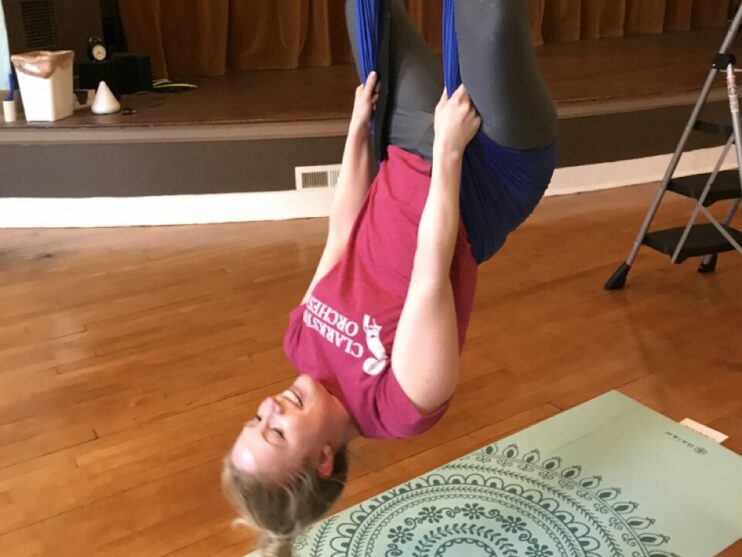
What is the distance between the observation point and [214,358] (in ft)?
8.29

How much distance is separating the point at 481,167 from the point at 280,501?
0.69m

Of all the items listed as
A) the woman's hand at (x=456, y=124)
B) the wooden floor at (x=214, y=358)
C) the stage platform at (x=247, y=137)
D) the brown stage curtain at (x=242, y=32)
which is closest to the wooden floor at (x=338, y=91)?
the stage platform at (x=247, y=137)

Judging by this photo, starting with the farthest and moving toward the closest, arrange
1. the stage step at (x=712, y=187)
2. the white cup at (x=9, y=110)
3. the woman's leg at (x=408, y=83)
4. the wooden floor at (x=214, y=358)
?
1. the white cup at (x=9, y=110)
2. the stage step at (x=712, y=187)
3. the wooden floor at (x=214, y=358)
4. the woman's leg at (x=408, y=83)

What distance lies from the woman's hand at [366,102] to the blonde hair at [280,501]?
2.27ft

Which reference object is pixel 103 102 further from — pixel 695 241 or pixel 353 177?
pixel 695 241

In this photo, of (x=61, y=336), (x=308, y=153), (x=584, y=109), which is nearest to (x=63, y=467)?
(x=61, y=336)

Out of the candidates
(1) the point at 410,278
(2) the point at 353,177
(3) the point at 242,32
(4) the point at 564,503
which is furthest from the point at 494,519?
(3) the point at 242,32

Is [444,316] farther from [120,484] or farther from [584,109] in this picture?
[584,109]

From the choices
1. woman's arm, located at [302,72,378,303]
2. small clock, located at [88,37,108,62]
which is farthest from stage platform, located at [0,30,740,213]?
woman's arm, located at [302,72,378,303]

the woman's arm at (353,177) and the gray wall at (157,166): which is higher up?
the woman's arm at (353,177)

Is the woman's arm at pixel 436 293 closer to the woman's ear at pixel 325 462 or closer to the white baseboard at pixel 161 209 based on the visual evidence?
the woman's ear at pixel 325 462

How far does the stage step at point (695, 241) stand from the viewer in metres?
2.79

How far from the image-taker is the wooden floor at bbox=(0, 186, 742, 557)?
195cm

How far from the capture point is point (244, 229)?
3.53 metres
